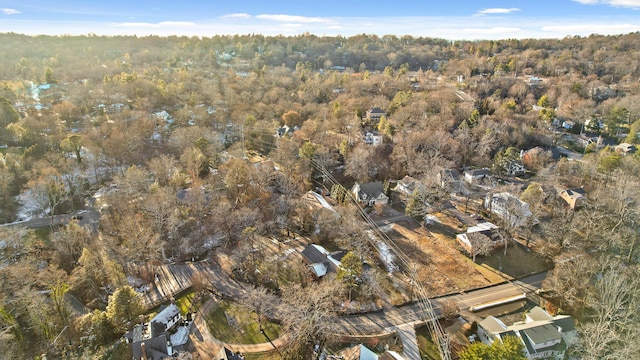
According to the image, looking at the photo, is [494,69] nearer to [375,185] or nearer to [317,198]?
[375,185]

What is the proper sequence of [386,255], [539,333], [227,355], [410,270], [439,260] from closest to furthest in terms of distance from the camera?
1. [227,355]
2. [539,333]
3. [410,270]
4. [439,260]
5. [386,255]

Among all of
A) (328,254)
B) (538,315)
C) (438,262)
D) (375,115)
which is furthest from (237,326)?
(375,115)

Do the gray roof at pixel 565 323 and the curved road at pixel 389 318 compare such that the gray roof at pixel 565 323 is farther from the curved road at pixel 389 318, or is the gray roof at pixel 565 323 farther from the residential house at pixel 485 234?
the residential house at pixel 485 234

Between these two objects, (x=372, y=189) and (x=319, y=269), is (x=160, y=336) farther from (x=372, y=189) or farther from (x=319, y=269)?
(x=372, y=189)

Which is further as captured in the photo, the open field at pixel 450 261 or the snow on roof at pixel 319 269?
the open field at pixel 450 261

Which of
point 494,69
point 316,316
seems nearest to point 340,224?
point 316,316

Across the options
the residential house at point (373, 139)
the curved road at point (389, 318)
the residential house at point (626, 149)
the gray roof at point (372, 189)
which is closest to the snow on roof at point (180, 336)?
the curved road at point (389, 318)
